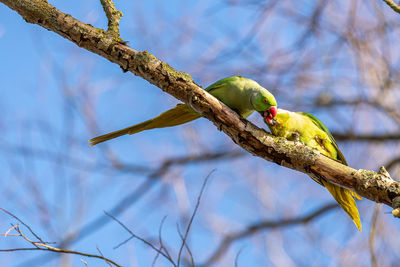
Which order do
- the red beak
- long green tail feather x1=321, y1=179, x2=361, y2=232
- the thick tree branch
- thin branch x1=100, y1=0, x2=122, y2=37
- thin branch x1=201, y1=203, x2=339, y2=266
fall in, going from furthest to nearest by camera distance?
thin branch x1=201, y1=203, x2=339, y2=266
the red beak
long green tail feather x1=321, y1=179, x2=361, y2=232
thin branch x1=100, y1=0, x2=122, y2=37
the thick tree branch

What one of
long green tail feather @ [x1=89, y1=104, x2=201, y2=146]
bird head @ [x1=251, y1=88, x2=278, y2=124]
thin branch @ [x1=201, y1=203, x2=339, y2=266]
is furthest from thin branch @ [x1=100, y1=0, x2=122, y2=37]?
thin branch @ [x1=201, y1=203, x2=339, y2=266]

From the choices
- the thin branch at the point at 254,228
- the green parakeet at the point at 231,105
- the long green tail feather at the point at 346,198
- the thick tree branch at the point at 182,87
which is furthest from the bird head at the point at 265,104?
the thin branch at the point at 254,228

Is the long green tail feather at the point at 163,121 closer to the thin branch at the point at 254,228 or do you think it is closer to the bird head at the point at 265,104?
the bird head at the point at 265,104

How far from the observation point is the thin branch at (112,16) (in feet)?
9.51

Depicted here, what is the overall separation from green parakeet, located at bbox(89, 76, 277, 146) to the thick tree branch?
0.46 meters

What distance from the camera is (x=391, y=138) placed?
239 inches

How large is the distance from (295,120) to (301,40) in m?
2.20

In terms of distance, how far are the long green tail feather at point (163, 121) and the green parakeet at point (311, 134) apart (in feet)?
2.36

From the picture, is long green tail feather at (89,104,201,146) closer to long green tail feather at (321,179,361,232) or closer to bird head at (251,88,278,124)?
bird head at (251,88,278,124)

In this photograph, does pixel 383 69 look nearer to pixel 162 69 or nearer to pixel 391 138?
pixel 391 138

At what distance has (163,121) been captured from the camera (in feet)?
11.2

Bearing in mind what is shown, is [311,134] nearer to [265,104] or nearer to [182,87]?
[265,104]

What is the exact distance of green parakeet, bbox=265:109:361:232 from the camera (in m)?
3.40

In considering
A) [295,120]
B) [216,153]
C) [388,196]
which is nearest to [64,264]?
[216,153]
